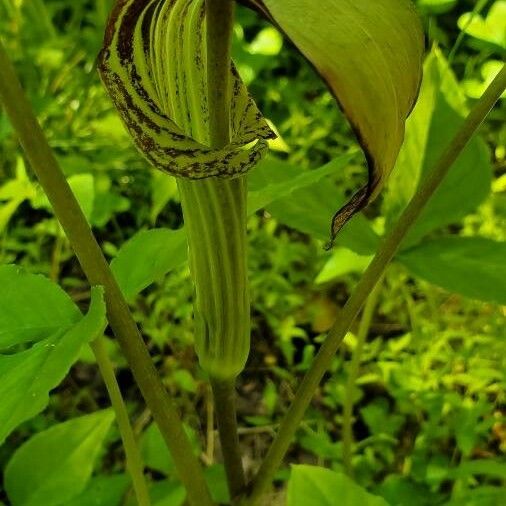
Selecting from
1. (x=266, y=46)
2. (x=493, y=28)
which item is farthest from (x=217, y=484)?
(x=266, y=46)

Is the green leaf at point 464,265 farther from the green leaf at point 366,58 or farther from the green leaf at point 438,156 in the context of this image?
the green leaf at point 366,58

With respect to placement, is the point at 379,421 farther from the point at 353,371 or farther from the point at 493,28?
the point at 493,28

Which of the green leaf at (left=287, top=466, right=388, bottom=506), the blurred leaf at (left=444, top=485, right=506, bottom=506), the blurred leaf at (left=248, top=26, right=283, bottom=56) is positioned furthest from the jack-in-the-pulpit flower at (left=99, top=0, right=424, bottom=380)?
the blurred leaf at (left=248, top=26, right=283, bottom=56)

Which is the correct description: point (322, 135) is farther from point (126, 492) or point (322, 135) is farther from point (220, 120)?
point (220, 120)

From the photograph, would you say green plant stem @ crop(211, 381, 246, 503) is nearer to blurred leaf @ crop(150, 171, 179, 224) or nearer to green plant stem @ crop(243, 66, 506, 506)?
green plant stem @ crop(243, 66, 506, 506)

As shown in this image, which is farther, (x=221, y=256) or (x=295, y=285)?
(x=295, y=285)

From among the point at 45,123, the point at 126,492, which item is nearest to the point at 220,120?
the point at 126,492

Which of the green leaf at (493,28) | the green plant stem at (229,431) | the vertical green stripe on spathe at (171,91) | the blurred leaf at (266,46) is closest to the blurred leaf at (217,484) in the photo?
the green plant stem at (229,431)
